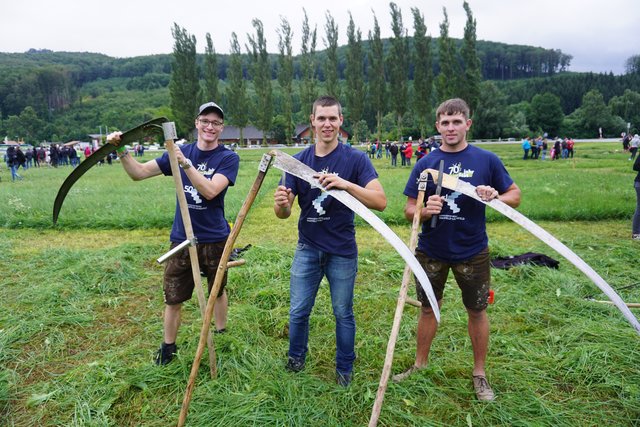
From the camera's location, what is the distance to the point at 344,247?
277cm

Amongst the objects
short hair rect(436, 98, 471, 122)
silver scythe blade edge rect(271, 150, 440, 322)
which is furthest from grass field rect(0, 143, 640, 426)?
short hair rect(436, 98, 471, 122)

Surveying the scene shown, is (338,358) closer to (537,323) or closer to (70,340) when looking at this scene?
(537,323)

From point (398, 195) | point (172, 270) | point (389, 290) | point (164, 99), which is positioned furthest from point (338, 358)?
point (164, 99)

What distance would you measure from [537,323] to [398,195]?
7.75 m

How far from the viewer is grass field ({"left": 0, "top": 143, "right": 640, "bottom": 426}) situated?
9.03 ft

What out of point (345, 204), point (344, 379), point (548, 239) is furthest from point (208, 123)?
point (548, 239)

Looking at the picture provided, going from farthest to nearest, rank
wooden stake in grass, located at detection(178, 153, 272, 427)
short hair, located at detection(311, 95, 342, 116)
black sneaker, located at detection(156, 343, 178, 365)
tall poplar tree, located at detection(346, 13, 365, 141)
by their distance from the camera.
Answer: tall poplar tree, located at detection(346, 13, 365, 141) → black sneaker, located at detection(156, 343, 178, 365) → short hair, located at detection(311, 95, 342, 116) → wooden stake in grass, located at detection(178, 153, 272, 427)

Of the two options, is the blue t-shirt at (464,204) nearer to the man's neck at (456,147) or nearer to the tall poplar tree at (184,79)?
the man's neck at (456,147)

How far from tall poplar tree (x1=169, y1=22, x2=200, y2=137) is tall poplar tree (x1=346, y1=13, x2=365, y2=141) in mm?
16039

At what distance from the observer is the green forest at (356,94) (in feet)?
141

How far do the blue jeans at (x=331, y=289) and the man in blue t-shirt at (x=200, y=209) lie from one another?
720 mm

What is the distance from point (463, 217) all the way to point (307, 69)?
1798 inches

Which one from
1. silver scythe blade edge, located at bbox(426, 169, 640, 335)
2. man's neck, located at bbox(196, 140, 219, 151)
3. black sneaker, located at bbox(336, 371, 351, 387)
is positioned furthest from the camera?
man's neck, located at bbox(196, 140, 219, 151)

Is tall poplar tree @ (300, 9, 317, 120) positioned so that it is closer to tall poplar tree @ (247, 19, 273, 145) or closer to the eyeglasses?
tall poplar tree @ (247, 19, 273, 145)
